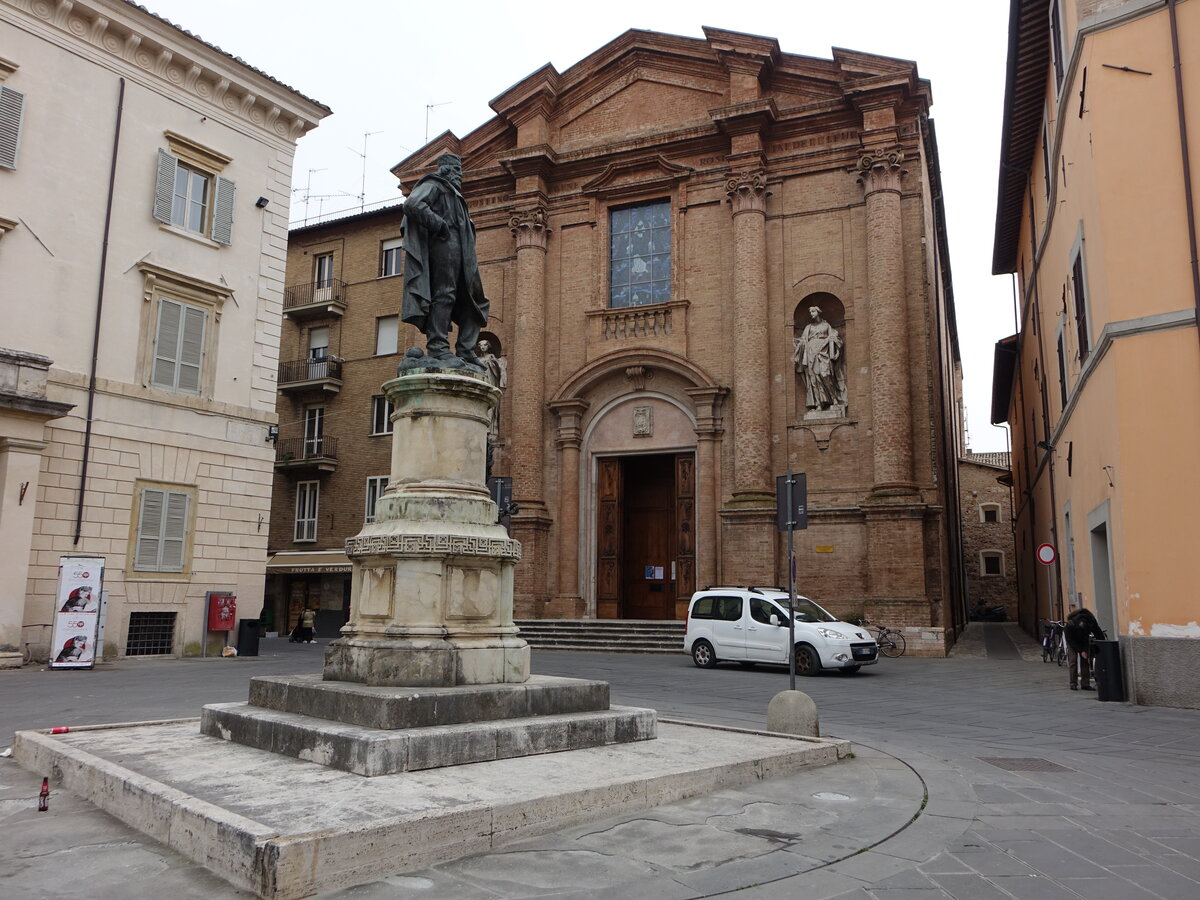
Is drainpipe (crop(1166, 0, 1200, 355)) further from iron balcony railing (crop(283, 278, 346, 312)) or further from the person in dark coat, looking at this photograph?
iron balcony railing (crop(283, 278, 346, 312))

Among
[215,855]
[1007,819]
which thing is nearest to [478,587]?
[215,855]

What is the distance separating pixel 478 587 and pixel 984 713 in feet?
22.8

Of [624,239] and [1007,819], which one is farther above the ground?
[624,239]

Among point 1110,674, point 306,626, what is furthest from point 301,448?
point 1110,674

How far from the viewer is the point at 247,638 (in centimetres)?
1856

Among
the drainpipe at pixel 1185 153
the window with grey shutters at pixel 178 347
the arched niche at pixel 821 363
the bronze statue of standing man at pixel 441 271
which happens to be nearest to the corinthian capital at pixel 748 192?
the arched niche at pixel 821 363

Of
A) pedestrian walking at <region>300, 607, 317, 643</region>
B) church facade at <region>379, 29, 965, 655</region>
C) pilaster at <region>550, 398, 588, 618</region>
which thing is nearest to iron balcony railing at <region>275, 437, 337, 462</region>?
pedestrian walking at <region>300, 607, 317, 643</region>

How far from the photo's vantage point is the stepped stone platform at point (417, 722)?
5.68 m

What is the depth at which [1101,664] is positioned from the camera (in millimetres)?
11727

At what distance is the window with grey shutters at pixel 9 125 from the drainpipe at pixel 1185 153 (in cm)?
1807

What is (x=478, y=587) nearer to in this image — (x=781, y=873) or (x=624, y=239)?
(x=781, y=873)

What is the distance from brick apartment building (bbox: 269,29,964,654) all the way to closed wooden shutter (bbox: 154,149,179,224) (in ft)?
31.7

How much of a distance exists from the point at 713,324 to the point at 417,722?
736 inches

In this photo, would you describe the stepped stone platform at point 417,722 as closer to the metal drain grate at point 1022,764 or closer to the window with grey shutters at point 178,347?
the metal drain grate at point 1022,764
